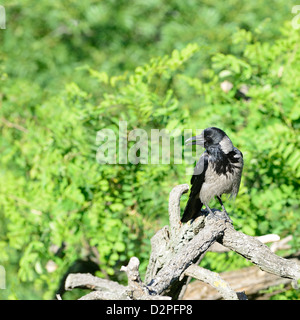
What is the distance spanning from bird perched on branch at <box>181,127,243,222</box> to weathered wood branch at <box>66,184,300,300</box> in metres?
0.18

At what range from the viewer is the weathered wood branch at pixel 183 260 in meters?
2.83

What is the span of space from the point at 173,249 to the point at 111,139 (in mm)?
1146

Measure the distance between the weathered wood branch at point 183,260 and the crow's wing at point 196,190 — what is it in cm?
8

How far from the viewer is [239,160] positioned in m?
4.09

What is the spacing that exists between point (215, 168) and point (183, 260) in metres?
1.20

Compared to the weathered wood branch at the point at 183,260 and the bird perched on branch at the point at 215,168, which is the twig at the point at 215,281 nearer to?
the weathered wood branch at the point at 183,260

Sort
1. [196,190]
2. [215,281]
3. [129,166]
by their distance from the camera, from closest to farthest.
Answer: [215,281] → [196,190] → [129,166]

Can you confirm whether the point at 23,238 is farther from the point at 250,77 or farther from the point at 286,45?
the point at 286,45

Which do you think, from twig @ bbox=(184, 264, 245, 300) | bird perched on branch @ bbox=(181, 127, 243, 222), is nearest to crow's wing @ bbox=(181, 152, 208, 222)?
bird perched on branch @ bbox=(181, 127, 243, 222)

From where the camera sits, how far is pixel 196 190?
4023 millimetres

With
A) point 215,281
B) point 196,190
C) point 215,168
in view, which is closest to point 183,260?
point 215,281

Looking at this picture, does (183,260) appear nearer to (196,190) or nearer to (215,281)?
(215,281)

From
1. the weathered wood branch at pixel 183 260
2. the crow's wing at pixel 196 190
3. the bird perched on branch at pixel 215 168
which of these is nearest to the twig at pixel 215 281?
the weathered wood branch at pixel 183 260
